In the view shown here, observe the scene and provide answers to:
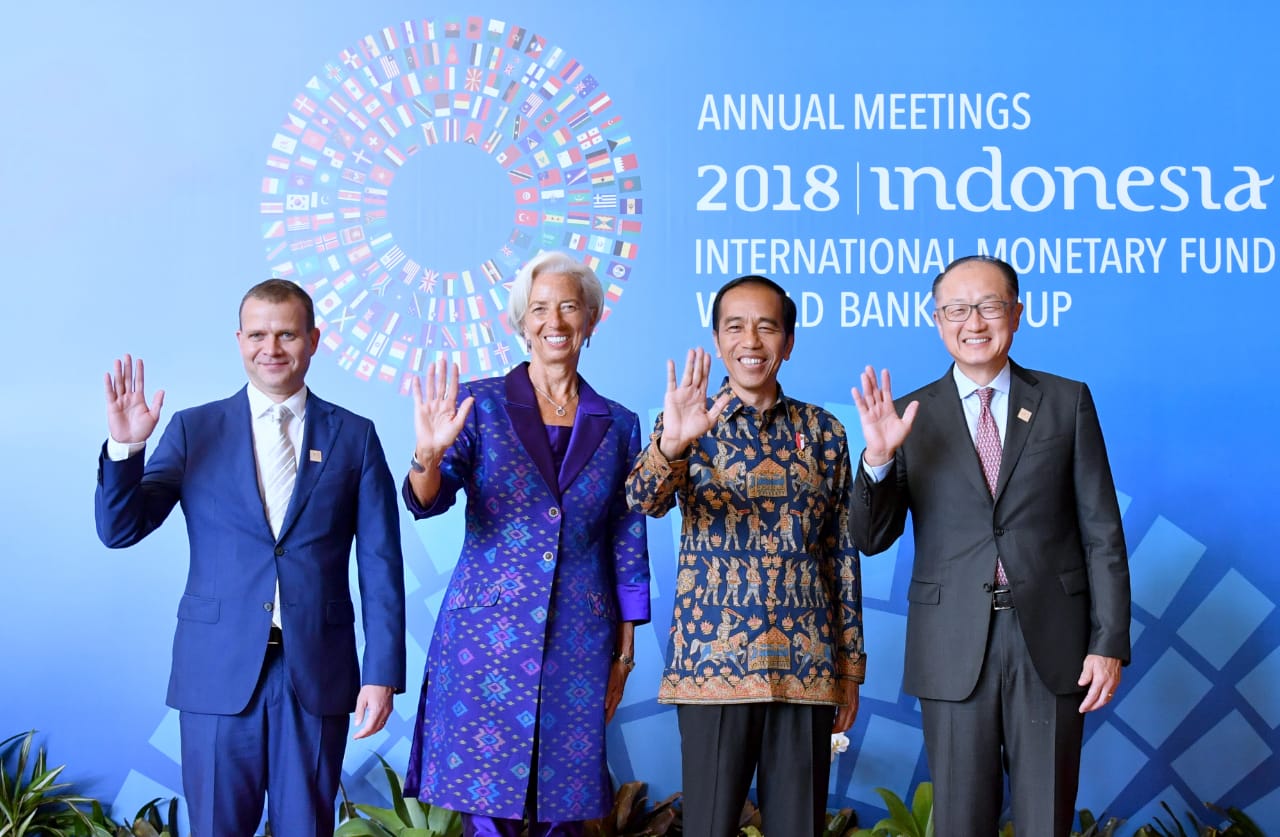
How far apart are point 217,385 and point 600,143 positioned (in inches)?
58.0

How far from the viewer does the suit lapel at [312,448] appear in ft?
8.57

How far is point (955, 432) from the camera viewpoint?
2664 mm

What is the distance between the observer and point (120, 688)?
13.5ft

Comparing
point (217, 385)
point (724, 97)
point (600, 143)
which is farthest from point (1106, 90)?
point (217, 385)

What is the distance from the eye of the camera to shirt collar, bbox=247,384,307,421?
2684 mm

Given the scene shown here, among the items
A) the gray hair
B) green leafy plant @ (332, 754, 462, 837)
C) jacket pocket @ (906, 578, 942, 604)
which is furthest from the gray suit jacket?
green leafy plant @ (332, 754, 462, 837)

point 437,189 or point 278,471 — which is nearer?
point 278,471

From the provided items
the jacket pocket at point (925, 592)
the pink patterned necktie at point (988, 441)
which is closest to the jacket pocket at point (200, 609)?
the jacket pocket at point (925, 592)

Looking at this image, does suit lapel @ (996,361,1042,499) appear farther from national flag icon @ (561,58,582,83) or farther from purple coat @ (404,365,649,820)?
national flag icon @ (561,58,582,83)

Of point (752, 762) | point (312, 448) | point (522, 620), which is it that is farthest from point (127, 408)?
point (752, 762)

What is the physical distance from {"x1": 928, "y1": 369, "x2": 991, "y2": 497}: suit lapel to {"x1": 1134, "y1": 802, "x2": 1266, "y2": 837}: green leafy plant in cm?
194

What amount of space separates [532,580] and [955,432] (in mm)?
933

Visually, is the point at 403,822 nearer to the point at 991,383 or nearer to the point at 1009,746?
Answer: the point at 1009,746

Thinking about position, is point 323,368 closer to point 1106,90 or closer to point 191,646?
point 191,646
